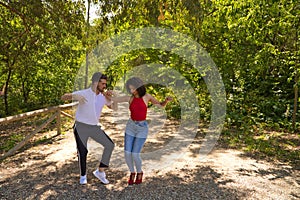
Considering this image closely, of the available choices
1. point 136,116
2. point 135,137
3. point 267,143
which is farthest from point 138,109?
point 267,143

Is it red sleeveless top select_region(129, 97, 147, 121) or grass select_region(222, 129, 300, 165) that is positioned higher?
red sleeveless top select_region(129, 97, 147, 121)

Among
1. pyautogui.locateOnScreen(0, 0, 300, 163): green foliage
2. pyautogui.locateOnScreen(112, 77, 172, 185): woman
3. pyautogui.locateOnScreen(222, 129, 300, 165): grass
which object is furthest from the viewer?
pyautogui.locateOnScreen(0, 0, 300, 163): green foliage

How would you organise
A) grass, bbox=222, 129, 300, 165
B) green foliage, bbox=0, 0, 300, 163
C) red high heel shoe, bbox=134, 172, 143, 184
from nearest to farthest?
red high heel shoe, bbox=134, 172, 143, 184, grass, bbox=222, 129, 300, 165, green foliage, bbox=0, 0, 300, 163

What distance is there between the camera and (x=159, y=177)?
4.86m

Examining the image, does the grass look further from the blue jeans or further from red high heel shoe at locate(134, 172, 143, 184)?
the blue jeans

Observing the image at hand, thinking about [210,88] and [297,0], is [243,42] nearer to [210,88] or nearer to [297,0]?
[210,88]

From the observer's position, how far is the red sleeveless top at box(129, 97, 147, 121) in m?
4.07

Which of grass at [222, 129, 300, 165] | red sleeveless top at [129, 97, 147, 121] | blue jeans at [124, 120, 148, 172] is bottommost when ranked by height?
grass at [222, 129, 300, 165]

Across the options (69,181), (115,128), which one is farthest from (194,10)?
(115,128)

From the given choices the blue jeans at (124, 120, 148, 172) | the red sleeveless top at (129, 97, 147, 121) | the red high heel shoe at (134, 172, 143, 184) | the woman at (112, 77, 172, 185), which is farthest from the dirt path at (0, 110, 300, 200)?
the red sleeveless top at (129, 97, 147, 121)

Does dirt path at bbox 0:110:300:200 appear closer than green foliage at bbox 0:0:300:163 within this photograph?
Yes

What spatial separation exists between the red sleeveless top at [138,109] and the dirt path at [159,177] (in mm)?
1271

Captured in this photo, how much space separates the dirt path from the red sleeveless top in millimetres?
1271

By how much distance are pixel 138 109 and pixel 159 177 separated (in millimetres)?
1610
